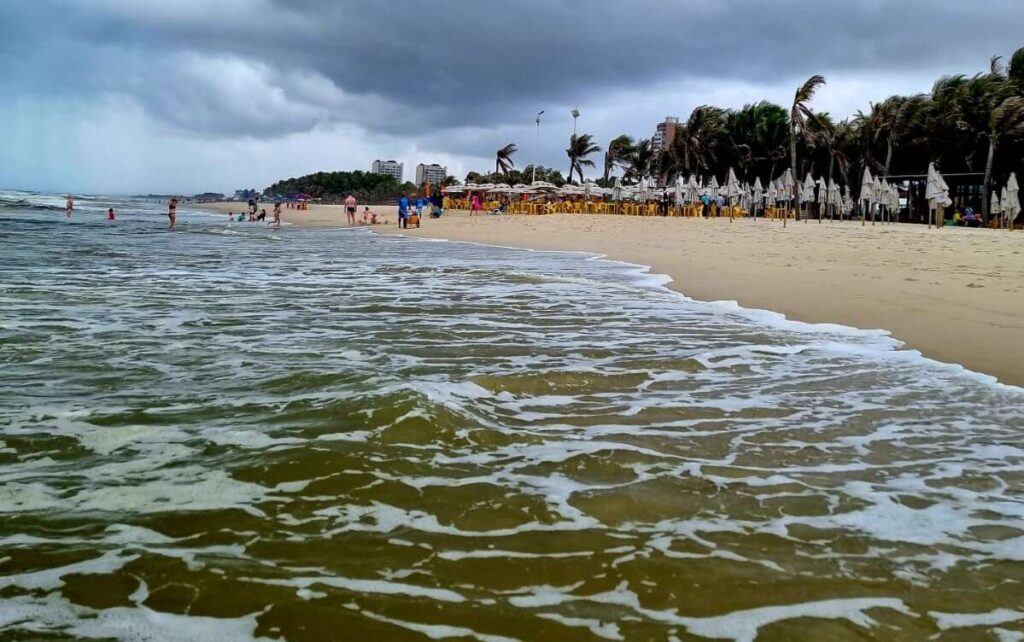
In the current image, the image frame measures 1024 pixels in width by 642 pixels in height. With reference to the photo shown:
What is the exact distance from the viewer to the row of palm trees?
39.4 metres

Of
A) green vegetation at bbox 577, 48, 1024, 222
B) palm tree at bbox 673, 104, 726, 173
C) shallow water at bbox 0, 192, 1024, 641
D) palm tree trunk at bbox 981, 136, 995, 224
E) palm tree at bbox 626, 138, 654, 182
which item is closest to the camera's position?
shallow water at bbox 0, 192, 1024, 641

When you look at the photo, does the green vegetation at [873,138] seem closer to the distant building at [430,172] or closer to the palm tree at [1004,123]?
the palm tree at [1004,123]

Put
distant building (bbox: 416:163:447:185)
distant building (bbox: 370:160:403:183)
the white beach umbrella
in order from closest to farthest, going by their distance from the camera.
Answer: the white beach umbrella
distant building (bbox: 416:163:447:185)
distant building (bbox: 370:160:403:183)

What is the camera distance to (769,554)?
99.2 inches

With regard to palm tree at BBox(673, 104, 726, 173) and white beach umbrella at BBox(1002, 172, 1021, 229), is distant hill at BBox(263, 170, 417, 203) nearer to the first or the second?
palm tree at BBox(673, 104, 726, 173)

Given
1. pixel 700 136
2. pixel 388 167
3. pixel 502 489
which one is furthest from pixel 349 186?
pixel 502 489

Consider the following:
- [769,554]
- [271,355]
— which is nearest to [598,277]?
[271,355]

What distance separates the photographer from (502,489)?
3135mm

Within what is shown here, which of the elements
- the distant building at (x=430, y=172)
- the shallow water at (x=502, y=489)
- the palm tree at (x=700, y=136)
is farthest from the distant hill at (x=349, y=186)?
the shallow water at (x=502, y=489)

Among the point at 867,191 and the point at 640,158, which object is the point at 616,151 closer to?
the point at 640,158

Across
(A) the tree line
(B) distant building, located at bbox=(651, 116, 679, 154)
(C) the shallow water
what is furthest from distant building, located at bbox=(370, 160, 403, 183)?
(C) the shallow water

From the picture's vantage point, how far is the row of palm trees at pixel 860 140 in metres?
39.4

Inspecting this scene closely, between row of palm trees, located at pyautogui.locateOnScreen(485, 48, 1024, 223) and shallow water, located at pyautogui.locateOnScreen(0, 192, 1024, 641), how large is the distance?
37.2m

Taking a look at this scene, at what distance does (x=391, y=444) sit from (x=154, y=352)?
3221 millimetres
